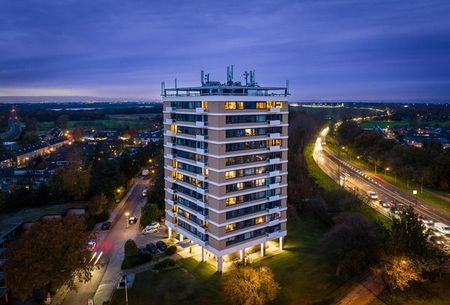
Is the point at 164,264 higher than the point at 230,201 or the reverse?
the reverse

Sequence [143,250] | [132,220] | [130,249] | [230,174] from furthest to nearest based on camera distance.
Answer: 1. [132,220]
2. [143,250]
3. [130,249]
4. [230,174]

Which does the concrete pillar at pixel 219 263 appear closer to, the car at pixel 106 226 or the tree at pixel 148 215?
the tree at pixel 148 215

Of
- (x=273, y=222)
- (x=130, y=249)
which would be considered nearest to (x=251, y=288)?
(x=273, y=222)

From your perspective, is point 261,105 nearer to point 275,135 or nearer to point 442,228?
point 275,135

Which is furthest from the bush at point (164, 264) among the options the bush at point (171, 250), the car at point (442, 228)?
the car at point (442, 228)

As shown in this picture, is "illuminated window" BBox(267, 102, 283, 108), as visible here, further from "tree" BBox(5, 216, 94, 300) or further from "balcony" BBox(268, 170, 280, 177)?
"tree" BBox(5, 216, 94, 300)

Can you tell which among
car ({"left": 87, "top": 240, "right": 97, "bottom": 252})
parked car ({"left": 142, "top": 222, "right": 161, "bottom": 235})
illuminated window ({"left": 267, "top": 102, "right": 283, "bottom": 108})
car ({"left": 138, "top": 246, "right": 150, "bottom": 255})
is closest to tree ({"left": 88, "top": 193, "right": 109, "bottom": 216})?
car ({"left": 87, "top": 240, "right": 97, "bottom": 252})

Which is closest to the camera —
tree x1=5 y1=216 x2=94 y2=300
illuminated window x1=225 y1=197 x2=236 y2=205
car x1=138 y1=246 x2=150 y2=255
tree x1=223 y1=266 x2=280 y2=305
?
tree x1=5 y1=216 x2=94 y2=300
